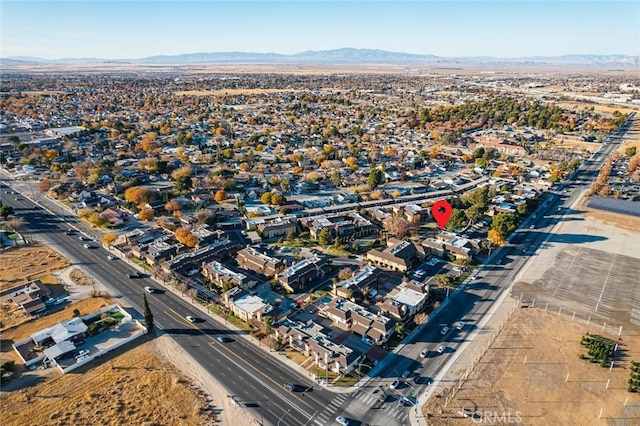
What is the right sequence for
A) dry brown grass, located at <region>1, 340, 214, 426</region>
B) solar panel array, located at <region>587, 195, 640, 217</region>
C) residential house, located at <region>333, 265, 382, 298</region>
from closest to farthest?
dry brown grass, located at <region>1, 340, 214, 426</region> < residential house, located at <region>333, 265, 382, 298</region> < solar panel array, located at <region>587, 195, 640, 217</region>

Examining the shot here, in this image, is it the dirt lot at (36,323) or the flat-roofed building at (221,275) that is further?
the flat-roofed building at (221,275)

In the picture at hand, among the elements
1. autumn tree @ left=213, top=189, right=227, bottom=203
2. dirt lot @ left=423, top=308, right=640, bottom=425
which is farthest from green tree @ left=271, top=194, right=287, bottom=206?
dirt lot @ left=423, top=308, right=640, bottom=425

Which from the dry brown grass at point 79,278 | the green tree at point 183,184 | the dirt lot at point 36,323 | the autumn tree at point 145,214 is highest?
the green tree at point 183,184

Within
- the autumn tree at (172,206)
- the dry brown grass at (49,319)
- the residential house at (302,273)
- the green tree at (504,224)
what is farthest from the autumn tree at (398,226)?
the dry brown grass at (49,319)

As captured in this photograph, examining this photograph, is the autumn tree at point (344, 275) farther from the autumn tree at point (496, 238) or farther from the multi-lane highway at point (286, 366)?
the autumn tree at point (496, 238)

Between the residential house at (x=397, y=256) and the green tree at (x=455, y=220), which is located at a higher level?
the green tree at (x=455, y=220)

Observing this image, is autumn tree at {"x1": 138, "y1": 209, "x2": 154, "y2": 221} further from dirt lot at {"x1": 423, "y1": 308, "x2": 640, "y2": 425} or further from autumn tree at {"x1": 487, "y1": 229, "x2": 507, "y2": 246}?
autumn tree at {"x1": 487, "y1": 229, "x2": 507, "y2": 246}
